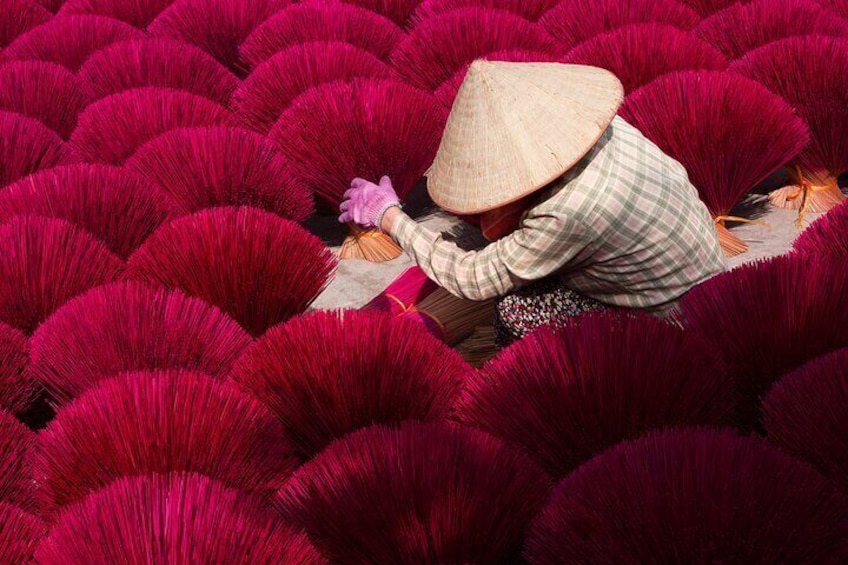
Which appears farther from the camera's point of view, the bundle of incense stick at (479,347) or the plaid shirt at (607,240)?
the bundle of incense stick at (479,347)

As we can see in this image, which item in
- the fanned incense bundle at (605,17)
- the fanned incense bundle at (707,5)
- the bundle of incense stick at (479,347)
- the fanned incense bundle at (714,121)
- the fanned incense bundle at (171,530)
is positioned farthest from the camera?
the fanned incense bundle at (707,5)

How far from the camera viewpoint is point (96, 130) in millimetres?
2572

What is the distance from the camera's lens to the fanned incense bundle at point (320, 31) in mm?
3096

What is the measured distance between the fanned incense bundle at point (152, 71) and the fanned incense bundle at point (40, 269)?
1.02m

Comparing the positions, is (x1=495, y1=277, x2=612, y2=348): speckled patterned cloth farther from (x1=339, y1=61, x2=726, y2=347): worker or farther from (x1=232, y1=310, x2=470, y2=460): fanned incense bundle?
(x1=232, y1=310, x2=470, y2=460): fanned incense bundle

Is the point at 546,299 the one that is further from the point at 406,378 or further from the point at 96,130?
the point at 96,130

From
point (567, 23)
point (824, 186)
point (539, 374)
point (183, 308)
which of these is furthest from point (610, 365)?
point (567, 23)

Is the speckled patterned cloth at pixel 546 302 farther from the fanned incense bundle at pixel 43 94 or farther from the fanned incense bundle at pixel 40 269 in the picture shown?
the fanned incense bundle at pixel 43 94

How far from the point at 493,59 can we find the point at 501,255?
0.90 metres

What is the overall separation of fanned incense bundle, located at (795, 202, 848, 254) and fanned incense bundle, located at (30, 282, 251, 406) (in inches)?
33.4

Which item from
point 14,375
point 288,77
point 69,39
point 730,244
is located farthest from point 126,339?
point 69,39

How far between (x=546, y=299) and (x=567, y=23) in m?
1.31

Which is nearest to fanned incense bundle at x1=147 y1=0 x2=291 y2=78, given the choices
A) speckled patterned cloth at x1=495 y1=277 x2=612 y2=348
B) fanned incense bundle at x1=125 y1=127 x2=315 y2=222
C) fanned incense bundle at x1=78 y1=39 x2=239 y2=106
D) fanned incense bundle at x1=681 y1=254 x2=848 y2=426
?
fanned incense bundle at x1=78 y1=39 x2=239 y2=106

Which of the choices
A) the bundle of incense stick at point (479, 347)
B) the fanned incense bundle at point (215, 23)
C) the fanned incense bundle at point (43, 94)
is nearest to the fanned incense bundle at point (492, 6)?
the fanned incense bundle at point (215, 23)
